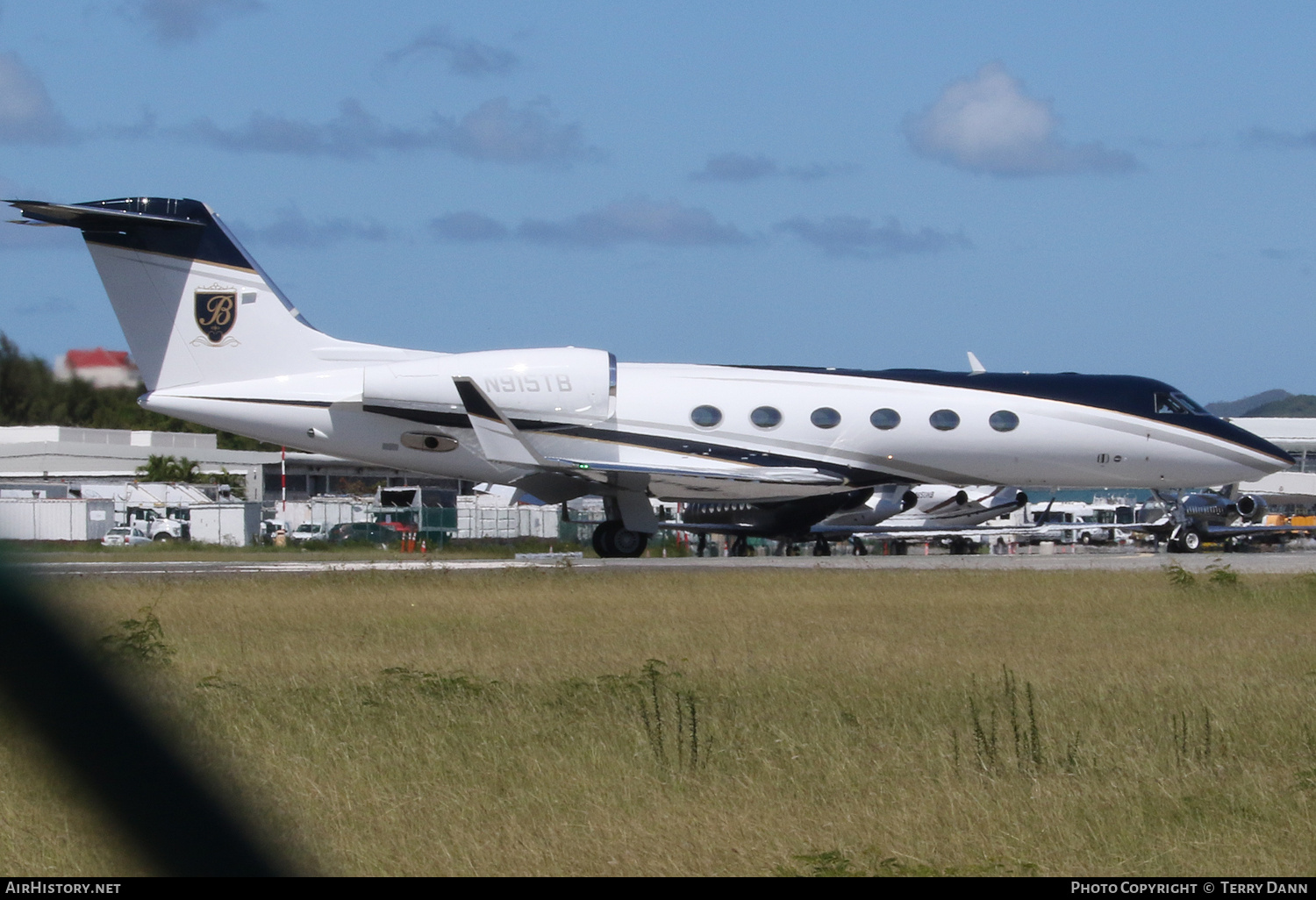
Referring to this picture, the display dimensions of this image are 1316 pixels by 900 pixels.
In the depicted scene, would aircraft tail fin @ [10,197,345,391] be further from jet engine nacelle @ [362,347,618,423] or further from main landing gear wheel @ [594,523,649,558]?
main landing gear wheel @ [594,523,649,558]

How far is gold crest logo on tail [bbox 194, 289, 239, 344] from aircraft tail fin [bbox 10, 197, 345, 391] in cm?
2

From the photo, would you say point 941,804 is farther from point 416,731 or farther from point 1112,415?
point 1112,415

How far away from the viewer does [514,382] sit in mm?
26922

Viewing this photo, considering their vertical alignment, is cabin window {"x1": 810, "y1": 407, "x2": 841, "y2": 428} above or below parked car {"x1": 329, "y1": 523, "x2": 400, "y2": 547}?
above

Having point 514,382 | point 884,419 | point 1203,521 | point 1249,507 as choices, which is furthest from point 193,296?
point 1203,521

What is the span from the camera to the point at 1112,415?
28422 millimetres

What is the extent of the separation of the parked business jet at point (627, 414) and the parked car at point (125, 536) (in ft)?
63.8

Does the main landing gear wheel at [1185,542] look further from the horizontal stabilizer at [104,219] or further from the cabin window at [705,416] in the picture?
the horizontal stabilizer at [104,219]

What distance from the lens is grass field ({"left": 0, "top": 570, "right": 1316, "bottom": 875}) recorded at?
19.9 ft

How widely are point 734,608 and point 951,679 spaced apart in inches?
240

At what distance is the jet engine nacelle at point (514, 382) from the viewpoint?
2675 centimetres

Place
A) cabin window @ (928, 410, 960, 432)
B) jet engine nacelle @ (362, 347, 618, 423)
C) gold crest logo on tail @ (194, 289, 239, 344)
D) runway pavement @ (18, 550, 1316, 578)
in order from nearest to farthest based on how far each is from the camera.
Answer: runway pavement @ (18, 550, 1316, 578) → jet engine nacelle @ (362, 347, 618, 423) → gold crest logo on tail @ (194, 289, 239, 344) → cabin window @ (928, 410, 960, 432)

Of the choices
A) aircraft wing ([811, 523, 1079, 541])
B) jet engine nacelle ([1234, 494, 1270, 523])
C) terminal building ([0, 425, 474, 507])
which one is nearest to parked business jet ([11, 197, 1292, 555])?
terminal building ([0, 425, 474, 507])
